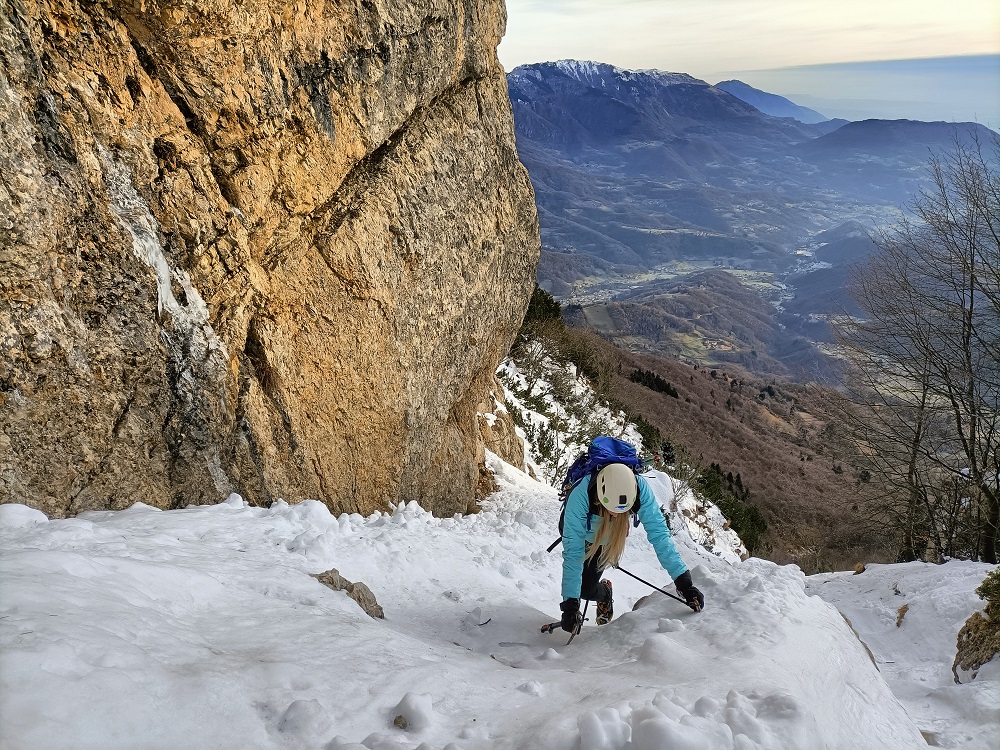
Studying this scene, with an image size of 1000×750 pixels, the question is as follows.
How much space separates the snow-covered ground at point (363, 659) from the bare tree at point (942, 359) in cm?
821

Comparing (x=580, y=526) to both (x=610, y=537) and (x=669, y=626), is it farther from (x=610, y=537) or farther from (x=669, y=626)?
(x=669, y=626)

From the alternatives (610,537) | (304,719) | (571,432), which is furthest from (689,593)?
(571,432)

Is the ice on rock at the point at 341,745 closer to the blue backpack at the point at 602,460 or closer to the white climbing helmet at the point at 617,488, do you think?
the white climbing helmet at the point at 617,488

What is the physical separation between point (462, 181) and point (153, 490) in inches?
235

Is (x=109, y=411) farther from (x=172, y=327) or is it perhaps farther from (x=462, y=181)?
(x=462, y=181)

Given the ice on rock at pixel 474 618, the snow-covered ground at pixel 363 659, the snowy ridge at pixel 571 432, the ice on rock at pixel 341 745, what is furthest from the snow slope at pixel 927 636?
the snowy ridge at pixel 571 432

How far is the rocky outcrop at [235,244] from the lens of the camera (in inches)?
181

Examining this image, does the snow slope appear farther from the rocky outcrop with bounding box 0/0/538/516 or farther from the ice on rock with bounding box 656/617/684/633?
the rocky outcrop with bounding box 0/0/538/516

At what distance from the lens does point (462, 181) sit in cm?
905

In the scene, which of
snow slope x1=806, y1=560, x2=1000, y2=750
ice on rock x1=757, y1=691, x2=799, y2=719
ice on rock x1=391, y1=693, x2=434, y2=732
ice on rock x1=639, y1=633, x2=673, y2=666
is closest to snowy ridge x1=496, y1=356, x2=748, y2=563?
snow slope x1=806, y1=560, x2=1000, y2=750

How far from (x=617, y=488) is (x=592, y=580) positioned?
1.21 meters

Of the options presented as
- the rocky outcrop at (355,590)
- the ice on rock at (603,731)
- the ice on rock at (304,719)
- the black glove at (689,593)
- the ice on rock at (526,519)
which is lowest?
the ice on rock at (526,519)

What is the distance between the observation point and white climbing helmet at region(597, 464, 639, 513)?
14.5 feet

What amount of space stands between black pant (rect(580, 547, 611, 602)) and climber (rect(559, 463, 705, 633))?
0.02 metres
